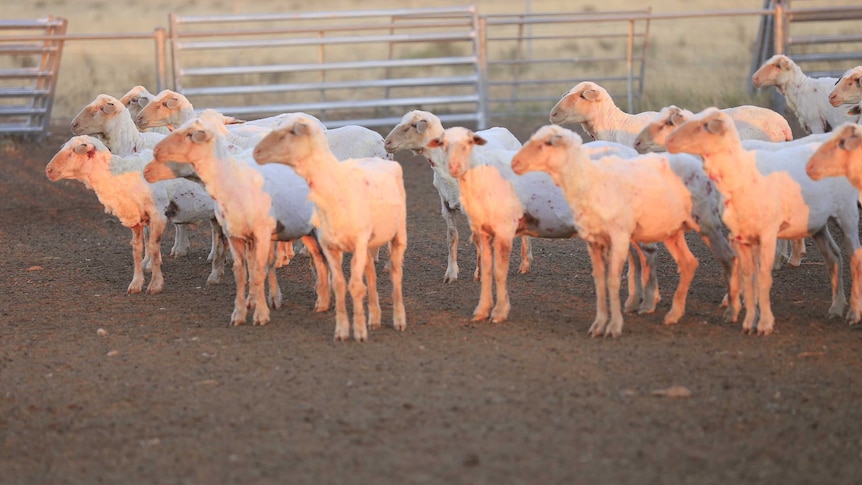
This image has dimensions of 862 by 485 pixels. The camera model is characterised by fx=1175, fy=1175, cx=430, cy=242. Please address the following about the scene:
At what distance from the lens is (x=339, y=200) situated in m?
8.85

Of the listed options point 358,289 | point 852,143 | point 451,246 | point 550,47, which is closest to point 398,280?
point 358,289

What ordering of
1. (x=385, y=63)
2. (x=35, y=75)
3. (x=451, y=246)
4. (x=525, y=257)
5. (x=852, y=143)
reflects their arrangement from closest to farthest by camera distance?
1. (x=852, y=143)
2. (x=451, y=246)
3. (x=525, y=257)
4. (x=385, y=63)
5. (x=35, y=75)

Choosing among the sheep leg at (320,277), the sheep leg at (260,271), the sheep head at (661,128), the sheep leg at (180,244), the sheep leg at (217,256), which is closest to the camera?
the sheep leg at (260,271)

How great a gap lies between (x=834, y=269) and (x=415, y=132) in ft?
12.9

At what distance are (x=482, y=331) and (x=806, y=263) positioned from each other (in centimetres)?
429

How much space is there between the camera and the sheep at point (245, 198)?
31.6 feet

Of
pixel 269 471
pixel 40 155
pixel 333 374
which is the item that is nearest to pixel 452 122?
pixel 40 155

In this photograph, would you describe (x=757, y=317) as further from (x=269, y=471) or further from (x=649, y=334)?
(x=269, y=471)

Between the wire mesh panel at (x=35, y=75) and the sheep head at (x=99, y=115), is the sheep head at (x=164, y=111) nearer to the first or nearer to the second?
the sheep head at (x=99, y=115)

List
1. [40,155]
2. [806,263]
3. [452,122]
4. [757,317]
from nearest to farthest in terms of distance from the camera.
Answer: [757,317]
[806,263]
[40,155]
[452,122]

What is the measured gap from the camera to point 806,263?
11859 mm

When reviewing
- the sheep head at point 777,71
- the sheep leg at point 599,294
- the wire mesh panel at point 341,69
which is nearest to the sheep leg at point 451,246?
the sheep leg at point 599,294

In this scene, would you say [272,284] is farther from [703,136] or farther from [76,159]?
[703,136]

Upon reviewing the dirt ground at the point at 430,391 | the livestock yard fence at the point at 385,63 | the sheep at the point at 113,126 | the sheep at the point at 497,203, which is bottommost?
the dirt ground at the point at 430,391
